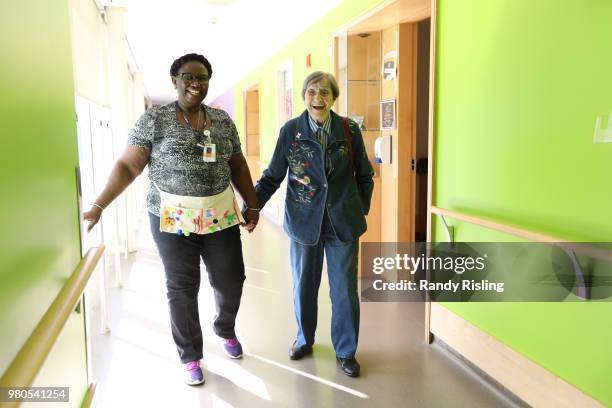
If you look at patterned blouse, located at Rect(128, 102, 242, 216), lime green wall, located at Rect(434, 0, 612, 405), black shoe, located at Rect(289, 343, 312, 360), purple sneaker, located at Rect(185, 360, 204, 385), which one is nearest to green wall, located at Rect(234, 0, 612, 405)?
lime green wall, located at Rect(434, 0, 612, 405)

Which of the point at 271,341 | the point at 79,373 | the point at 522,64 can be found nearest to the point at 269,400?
the point at 271,341

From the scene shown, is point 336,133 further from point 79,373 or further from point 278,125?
point 278,125

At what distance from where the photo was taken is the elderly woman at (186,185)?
90.6 inches

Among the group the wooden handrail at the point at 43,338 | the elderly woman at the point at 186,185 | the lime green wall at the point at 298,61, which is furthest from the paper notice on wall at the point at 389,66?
the wooden handrail at the point at 43,338

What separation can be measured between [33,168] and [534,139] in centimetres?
195

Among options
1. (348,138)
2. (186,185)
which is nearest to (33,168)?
(186,185)

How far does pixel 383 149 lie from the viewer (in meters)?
4.23

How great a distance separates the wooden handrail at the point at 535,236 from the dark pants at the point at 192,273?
1.20 metres

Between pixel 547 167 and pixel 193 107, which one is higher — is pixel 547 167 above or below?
below

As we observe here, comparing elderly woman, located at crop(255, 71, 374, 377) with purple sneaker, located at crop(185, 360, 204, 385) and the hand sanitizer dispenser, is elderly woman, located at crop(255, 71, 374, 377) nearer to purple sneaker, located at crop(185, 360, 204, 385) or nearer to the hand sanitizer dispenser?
purple sneaker, located at crop(185, 360, 204, 385)

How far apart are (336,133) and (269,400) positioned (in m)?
1.39

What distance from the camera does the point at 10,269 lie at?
106 cm

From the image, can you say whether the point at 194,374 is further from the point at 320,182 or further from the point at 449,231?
the point at 449,231

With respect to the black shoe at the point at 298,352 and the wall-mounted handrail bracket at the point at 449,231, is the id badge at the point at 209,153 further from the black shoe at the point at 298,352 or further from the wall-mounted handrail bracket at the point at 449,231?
the wall-mounted handrail bracket at the point at 449,231
